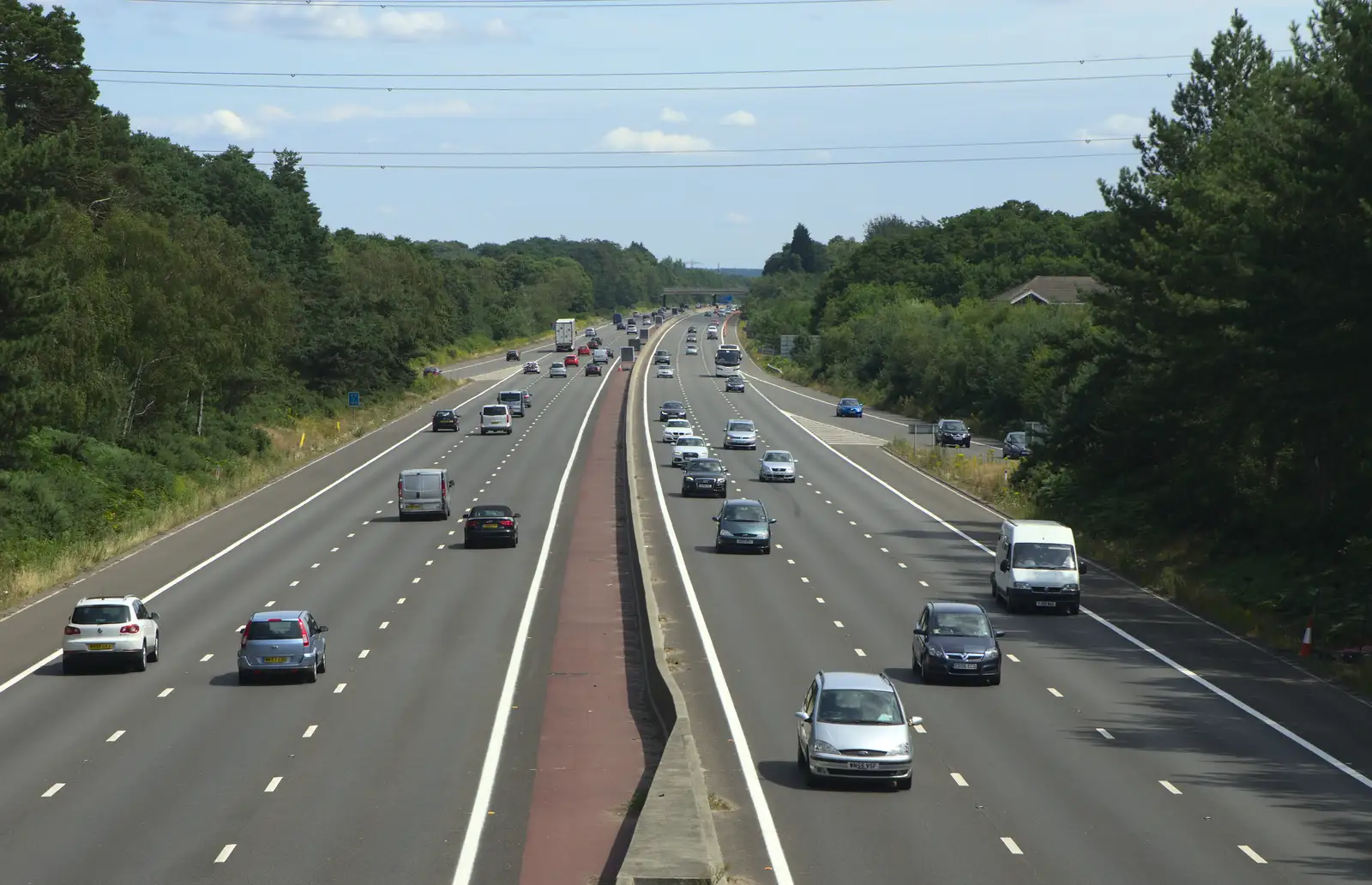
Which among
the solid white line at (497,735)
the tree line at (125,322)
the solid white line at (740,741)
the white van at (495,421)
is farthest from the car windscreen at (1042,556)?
the white van at (495,421)

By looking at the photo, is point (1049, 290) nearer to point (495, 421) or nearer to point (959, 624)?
point (495, 421)

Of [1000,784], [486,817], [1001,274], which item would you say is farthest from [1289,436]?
[1001,274]

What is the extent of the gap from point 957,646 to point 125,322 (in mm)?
49084

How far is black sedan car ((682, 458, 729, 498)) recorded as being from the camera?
6631cm

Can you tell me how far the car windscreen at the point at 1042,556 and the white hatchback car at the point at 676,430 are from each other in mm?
43438

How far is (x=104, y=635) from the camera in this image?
3328cm

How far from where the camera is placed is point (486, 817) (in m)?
21.4

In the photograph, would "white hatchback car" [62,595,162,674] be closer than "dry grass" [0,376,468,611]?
Yes

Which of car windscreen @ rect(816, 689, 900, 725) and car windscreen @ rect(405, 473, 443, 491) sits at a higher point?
car windscreen @ rect(816, 689, 900, 725)

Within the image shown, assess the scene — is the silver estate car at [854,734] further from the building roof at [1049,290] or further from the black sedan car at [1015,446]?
the building roof at [1049,290]

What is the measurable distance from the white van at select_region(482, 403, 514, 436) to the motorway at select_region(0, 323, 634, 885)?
1348 inches

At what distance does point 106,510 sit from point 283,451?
23.9 metres

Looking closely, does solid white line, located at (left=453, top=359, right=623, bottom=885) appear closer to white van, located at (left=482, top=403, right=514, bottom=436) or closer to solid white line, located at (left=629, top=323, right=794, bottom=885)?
solid white line, located at (left=629, top=323, right=794, bottom=885)

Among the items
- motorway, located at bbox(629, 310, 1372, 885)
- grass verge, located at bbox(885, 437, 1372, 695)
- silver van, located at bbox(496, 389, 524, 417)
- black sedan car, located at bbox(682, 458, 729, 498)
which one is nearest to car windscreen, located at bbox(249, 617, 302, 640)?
motorway, located at bbox(629, 310, 1372, 885)
